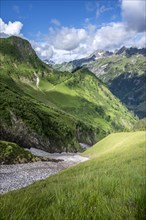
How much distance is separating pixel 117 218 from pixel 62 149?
14660 centimetres

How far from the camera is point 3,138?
111 m

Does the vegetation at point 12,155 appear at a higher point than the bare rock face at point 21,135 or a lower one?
lower

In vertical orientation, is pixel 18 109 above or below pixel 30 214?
above

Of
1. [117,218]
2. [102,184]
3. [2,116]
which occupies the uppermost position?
[2,116]

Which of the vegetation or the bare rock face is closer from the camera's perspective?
the vegetation

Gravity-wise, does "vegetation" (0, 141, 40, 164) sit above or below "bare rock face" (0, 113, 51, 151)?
below

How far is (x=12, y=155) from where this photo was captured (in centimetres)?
8088

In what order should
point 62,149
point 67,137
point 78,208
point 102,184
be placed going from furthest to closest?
point 67,137 < point 62,149 < point 102,184 < point 78,208

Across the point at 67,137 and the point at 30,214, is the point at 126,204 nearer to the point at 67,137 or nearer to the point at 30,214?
the point at 30,214

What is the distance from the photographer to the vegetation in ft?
254

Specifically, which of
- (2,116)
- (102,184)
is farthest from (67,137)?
(102,184)

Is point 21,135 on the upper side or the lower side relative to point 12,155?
upper

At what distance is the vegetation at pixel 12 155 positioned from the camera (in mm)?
77331

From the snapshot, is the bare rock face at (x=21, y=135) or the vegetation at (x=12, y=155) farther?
the bare rock face at (x=21, y=135)
